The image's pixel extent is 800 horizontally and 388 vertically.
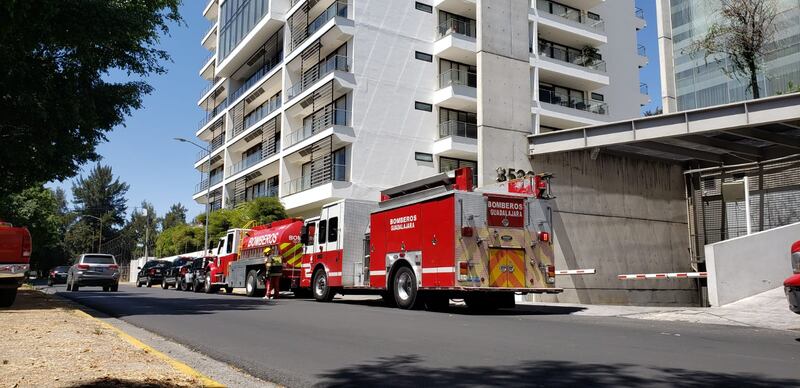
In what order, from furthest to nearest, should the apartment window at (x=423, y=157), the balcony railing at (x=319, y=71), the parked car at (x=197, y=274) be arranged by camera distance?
the apartment window at (x=423, y=157)
the balcony railing at (x=319, y=71)
the parked car at (x=197, y=274)

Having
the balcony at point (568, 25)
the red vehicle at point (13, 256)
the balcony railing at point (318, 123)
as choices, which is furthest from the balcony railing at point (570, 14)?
the red vehicle at point (13, 256)

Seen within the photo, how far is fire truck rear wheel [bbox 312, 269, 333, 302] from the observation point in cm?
1881

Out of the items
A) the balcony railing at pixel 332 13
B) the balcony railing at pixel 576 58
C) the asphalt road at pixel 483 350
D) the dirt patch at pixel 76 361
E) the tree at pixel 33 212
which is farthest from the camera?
the tree at pixel 33 212

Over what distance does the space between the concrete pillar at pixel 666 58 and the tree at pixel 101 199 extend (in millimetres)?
95576

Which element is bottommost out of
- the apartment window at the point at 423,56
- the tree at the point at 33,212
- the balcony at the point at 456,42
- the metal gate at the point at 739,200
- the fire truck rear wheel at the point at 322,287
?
the fire truck rear wheel at the point at 322,287

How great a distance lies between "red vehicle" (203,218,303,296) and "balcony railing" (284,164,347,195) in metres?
10.3

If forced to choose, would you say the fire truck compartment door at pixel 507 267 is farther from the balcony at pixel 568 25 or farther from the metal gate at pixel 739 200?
the balcony at pixel 568 25

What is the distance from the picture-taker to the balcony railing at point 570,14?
147ft

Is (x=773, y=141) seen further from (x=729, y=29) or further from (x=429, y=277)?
(x=429, y=277)

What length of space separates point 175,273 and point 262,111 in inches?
777

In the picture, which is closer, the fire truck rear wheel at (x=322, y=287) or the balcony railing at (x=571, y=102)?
the fire truck rear wheel at (x=322, y=287)

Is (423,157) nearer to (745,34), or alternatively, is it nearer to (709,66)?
(745,34)

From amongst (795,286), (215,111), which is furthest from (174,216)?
(795,286)

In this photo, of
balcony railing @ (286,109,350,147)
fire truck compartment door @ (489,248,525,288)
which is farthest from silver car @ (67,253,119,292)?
fire truck compartment door @ (489,248,525,288)
